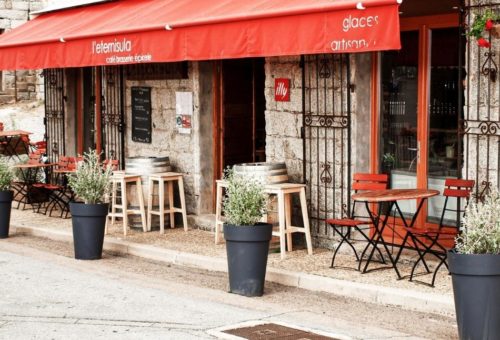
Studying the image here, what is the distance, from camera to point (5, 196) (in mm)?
13289

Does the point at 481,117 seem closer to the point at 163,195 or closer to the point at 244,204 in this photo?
the point at 244,204

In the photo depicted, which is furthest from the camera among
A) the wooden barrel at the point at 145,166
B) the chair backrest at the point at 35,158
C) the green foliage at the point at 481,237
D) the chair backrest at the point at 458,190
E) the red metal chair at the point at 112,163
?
the chair backrest at the point at 35,158

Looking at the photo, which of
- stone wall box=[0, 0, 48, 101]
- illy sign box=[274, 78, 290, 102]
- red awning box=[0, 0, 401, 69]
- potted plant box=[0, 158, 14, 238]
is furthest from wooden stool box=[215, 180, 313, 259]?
stone wall box=[0, 0, 48, 101]

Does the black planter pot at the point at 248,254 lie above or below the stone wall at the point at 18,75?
below

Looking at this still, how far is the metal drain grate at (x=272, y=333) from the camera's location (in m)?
7.50

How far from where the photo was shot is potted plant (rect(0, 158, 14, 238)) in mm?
13266

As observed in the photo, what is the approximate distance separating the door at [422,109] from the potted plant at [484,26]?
0.83 m

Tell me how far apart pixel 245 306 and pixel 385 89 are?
11.3 feet

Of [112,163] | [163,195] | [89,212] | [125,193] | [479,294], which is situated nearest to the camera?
[479,294]

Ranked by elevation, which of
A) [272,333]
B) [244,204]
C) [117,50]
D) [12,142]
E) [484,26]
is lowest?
[272,333]

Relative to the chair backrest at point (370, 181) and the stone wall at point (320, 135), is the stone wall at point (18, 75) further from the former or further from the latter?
the chair backrest at point (370, 181)

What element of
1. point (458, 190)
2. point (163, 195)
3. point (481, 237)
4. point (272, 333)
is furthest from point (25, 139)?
point (481, 237)

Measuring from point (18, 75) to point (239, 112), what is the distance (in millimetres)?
13282

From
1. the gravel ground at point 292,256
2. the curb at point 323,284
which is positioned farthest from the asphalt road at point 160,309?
the gravel ground at point 292,256
